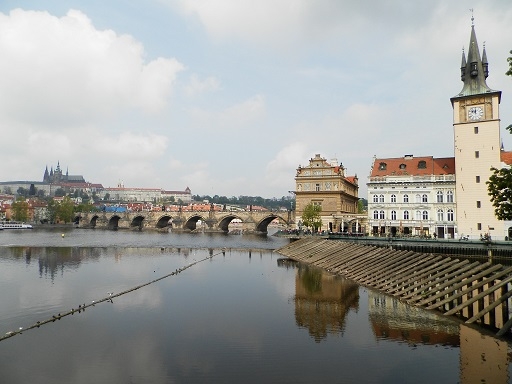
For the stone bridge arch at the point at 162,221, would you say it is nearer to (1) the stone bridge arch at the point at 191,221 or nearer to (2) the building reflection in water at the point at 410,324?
(1) the stone bridge arch at the point at 191,221

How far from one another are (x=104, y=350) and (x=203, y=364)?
18.4 ft

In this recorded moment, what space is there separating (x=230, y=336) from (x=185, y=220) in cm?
12524

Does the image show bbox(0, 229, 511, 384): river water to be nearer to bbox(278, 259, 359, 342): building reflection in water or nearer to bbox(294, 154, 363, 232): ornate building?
bbox(278, 259, 359, 342): building reflection in water

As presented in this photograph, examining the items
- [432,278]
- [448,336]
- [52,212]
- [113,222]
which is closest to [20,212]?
[52,212]

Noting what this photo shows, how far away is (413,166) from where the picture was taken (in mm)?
70625

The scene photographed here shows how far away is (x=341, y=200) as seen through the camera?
86562 mm

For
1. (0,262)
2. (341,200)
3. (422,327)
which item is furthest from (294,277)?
(341,200)

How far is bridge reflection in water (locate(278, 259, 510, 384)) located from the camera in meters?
17.9

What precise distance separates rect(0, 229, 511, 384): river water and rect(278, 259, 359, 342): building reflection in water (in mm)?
93

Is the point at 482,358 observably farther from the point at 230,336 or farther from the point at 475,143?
the point at 475,143

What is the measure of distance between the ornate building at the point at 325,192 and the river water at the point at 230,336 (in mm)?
44139

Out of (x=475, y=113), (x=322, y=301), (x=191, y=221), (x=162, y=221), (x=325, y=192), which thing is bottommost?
(x=322, y=301)

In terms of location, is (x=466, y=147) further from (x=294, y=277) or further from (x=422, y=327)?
(x=422, y=327)

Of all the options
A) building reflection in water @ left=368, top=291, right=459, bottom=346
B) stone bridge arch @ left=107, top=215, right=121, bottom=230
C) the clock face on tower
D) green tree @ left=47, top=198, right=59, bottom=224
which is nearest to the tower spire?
the clock face on tower
